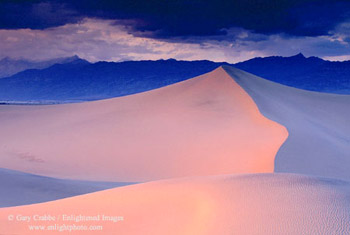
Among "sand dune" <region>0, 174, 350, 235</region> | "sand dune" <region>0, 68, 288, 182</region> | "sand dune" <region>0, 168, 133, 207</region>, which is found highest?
"sand dune" <region>0, 68, 288, 182</region>

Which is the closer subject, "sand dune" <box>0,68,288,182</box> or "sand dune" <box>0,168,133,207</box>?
"sand dune" <box>0,168,133,207</box>

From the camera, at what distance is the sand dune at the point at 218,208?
12.9ft

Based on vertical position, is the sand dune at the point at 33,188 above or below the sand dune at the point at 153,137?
below

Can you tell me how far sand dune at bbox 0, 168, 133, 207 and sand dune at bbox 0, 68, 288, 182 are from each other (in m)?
2.32

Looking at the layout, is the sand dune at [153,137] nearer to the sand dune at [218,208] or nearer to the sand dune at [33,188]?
the sand dune at [33,188]

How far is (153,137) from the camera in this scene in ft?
57.2

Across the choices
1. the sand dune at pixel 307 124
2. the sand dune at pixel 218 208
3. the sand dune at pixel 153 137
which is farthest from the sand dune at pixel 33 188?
the sand dune at pixel 307 124

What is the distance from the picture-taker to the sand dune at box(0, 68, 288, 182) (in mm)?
13508

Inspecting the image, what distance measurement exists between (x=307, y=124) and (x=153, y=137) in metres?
6.94

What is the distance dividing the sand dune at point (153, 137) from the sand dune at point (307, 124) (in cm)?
55

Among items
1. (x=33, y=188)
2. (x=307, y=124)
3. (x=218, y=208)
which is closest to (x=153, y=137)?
(x=307, y=124)

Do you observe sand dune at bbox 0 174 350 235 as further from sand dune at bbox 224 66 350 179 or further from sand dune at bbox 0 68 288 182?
sand dune at bbox 0 68 288 182

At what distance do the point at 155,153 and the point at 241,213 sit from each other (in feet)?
37.1

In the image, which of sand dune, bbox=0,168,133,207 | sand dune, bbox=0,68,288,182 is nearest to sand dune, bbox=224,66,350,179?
sand dune, bbox=0,68,288,182
